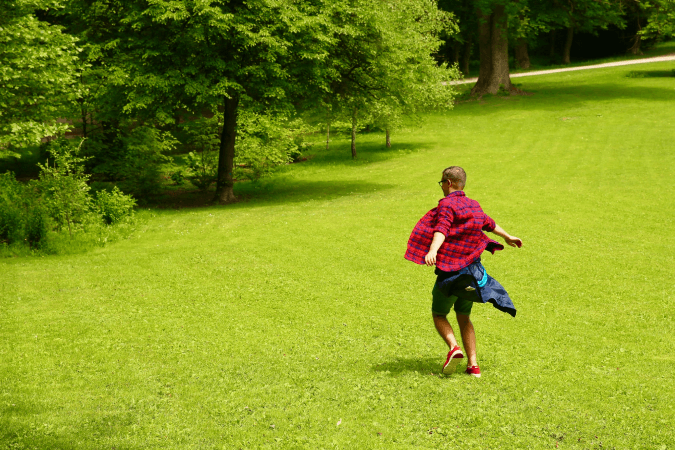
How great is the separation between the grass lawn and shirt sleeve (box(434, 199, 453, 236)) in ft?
6.00

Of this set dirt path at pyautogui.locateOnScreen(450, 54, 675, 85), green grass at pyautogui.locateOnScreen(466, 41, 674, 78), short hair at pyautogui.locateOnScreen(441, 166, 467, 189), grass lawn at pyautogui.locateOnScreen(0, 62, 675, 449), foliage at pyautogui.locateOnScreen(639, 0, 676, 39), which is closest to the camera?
grass lawn at pyautogui.locateOnScreen(0, 62, 675, 449)


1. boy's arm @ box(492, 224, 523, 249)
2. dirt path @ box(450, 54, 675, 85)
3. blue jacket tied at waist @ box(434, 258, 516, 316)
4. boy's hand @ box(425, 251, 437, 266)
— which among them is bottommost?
blue jacket tied at waist @ box(434, 258, 516, 316)

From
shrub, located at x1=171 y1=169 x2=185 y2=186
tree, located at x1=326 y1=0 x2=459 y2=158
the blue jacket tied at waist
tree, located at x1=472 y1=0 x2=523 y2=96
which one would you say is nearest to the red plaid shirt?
the blue jacket tied at waist

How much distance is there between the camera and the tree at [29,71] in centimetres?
1777

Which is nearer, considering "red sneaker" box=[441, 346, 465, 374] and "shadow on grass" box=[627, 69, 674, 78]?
"red sneaker" box=[441, 346, 465, 374]

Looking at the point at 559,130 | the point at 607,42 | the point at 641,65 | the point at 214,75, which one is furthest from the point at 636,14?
the point at 214,75

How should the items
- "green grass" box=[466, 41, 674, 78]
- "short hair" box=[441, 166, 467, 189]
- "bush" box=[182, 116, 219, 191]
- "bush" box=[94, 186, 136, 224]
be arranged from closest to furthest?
"short hair" box=[441, 166, 467, 189], "bush" box=[94, 186, 136, 224], "bush" box=[182, 116, 219, 191], "green grass" box=[466, 41, 674, 78]

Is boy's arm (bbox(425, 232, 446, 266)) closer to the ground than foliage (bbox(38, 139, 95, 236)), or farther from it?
farther from it

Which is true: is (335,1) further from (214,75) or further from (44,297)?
(44,297)

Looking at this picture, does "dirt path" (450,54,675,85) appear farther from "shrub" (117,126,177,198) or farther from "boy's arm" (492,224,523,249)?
"boy's arm" (492,224,523,249)

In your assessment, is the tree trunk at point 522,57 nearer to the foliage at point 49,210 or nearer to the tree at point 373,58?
the tree at point 373,58

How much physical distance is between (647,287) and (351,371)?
22.2ft

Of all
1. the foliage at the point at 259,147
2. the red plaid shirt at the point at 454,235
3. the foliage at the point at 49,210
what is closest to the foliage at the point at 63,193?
the foliage at the point at 49,210

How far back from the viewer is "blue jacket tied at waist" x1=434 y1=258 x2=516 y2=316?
22.1 feet
